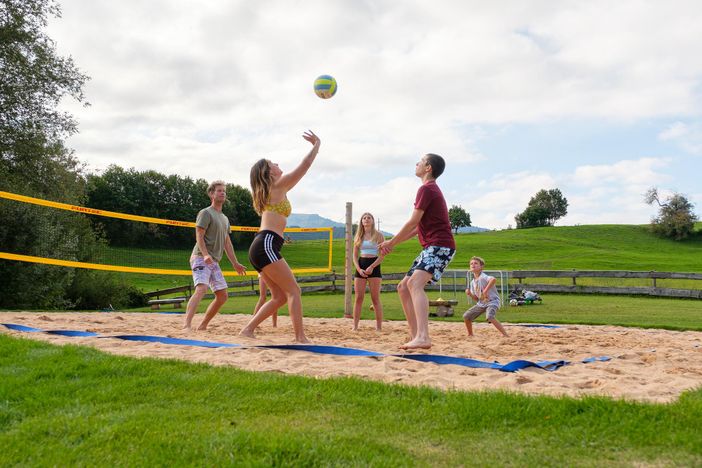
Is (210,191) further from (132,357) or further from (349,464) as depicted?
(349,464)

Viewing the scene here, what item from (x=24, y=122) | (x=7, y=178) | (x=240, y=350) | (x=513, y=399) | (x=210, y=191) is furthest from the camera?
(x=24, y=122)

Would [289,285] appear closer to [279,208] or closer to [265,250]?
[265,250]

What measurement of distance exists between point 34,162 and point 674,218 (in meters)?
58.9

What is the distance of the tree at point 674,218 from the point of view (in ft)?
183

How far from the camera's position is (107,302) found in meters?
18.0

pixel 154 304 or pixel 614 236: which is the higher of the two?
pixel 614 236

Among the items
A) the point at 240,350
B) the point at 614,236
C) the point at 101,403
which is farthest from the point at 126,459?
the point at 614,236

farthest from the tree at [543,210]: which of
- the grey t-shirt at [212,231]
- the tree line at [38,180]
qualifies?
the grey t-shirt at [212,231]

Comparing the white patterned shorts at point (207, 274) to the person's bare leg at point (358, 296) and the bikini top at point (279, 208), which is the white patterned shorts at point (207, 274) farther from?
the person's bare leg at point (358, 296)

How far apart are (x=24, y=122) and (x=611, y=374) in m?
17.8

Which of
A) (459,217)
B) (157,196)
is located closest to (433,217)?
(157,196)

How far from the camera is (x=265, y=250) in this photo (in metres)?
5.34

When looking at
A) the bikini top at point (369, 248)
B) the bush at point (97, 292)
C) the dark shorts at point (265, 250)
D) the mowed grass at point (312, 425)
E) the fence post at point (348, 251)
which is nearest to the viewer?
the mowed grass at point (312, 425)

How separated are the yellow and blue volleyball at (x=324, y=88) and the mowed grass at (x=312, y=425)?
5027 mm
